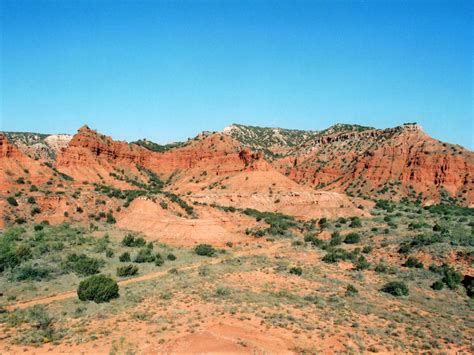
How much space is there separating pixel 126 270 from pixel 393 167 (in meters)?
86.2

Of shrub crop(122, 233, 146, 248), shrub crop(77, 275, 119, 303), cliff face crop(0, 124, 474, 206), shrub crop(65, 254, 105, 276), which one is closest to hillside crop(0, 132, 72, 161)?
cliff face crop(0, 124, 474, 206)

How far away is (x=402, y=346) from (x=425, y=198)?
3261 inches

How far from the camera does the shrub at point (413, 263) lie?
109ft

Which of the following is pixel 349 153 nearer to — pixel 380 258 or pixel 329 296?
pixel 380 258

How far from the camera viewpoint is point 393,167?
102 m

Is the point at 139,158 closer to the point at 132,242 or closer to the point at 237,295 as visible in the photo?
the point at 132,242

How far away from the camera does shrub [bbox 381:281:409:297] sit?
2686cm

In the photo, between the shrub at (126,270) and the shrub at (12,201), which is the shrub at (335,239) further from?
the shrub at (12,201)

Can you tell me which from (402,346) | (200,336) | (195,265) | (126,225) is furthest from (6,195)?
(402,346)

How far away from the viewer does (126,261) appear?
34.8 m

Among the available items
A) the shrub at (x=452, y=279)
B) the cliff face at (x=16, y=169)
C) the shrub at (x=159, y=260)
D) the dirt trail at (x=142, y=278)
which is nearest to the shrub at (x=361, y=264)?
the shrub at (x=452, y=279)

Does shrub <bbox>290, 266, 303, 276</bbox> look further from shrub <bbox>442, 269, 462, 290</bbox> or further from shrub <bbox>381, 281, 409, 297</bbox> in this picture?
shrub <bbox>442, 269, 462, 290</bbox>

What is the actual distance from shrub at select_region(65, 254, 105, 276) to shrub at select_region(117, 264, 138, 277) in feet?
5.51

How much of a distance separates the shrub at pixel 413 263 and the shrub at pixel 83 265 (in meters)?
25.0
